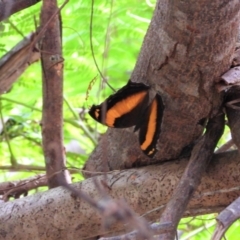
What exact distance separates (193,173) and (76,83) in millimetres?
670

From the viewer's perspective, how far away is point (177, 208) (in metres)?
0.58

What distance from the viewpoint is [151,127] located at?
0.68 metres

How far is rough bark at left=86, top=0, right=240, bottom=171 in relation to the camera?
0.57 meters

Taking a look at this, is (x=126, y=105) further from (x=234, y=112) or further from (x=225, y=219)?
(x=225, y=219)

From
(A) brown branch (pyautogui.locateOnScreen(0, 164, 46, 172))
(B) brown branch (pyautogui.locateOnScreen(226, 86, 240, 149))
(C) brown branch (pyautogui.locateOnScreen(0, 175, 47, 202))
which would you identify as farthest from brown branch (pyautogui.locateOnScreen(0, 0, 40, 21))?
(A) brown branch (pyautogui.locateOnScreen(0, 164, 46, 172))

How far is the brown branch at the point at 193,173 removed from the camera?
Result: 57 cm

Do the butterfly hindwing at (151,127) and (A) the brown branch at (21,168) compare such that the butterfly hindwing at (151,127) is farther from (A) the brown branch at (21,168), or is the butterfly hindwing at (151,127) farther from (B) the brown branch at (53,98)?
(A) the brown branch at (21,168)

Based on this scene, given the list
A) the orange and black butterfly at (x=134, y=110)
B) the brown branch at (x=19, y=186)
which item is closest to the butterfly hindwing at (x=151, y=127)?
the orange and black butterfly at (x=134, y=110)

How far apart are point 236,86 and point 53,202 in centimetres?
30

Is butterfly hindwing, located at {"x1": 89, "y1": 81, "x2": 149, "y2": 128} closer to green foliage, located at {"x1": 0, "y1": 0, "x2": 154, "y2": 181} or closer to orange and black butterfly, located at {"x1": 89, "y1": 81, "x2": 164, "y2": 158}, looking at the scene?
orange and black butterfly, located at {"x1": 89, "y1": 81, "x2": 164, "y2": 158}

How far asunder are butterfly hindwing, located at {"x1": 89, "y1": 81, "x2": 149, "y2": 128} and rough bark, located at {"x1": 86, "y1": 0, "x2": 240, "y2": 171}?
2 cm

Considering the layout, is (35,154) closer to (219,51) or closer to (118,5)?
(118,5)

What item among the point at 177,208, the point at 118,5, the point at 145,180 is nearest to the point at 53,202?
the point at 145,180

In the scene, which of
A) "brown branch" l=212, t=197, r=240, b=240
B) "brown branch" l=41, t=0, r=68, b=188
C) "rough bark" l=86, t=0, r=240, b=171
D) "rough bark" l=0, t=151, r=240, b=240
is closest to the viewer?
"brown branch" l=212, t=197, r=240, b=240
